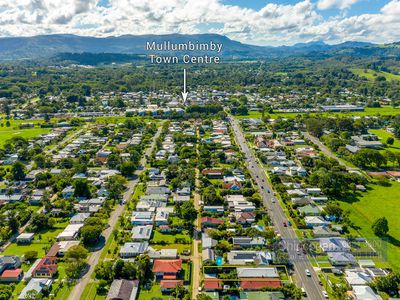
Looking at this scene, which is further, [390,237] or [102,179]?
[102,179]

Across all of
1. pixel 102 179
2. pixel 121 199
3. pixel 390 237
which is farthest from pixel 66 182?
pixel 390 237

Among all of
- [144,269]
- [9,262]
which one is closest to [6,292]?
[9,262]

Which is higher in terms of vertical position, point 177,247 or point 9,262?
point 9,262

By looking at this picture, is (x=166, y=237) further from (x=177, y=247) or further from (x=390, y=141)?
(x=390, y=141)

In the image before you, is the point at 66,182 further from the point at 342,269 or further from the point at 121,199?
the point at 342,269

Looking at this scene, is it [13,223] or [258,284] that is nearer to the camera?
[258,284]

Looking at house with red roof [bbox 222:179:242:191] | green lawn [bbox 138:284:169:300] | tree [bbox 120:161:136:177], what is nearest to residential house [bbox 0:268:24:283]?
green lawn [bbox 138:284:169:300]

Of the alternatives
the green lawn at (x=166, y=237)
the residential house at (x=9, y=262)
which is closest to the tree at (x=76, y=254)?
the residential house at (x=9, y=262)
